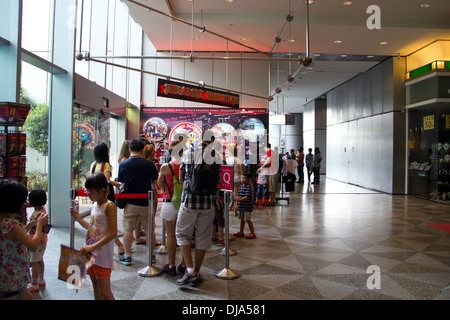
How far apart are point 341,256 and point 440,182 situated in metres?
8.05

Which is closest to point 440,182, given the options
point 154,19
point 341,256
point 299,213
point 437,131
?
point 437,131

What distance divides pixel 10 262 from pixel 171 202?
2.12 metres

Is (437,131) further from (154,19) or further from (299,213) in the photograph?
(154,19)

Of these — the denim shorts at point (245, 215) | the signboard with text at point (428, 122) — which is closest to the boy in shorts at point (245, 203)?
the denim shorts at point (245, 215)

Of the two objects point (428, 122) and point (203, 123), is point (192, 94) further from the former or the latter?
point (428, 122)

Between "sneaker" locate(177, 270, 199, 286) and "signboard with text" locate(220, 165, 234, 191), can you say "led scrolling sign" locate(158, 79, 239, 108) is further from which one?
"sneaker" locate(177, 270, 199, 286)

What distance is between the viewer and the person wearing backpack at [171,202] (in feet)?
13.7

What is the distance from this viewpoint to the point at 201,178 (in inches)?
148

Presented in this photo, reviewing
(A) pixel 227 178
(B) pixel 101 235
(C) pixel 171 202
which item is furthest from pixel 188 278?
(B) pixel 101 235

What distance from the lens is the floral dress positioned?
226 cm

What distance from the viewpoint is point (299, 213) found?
8719mm

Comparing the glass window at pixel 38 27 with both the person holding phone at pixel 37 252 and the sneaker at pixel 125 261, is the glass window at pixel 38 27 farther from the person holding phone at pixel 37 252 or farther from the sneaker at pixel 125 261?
the sneaker at pixel 125 261

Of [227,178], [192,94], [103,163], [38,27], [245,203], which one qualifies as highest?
[38,27]

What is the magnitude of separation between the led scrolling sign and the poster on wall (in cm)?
362
